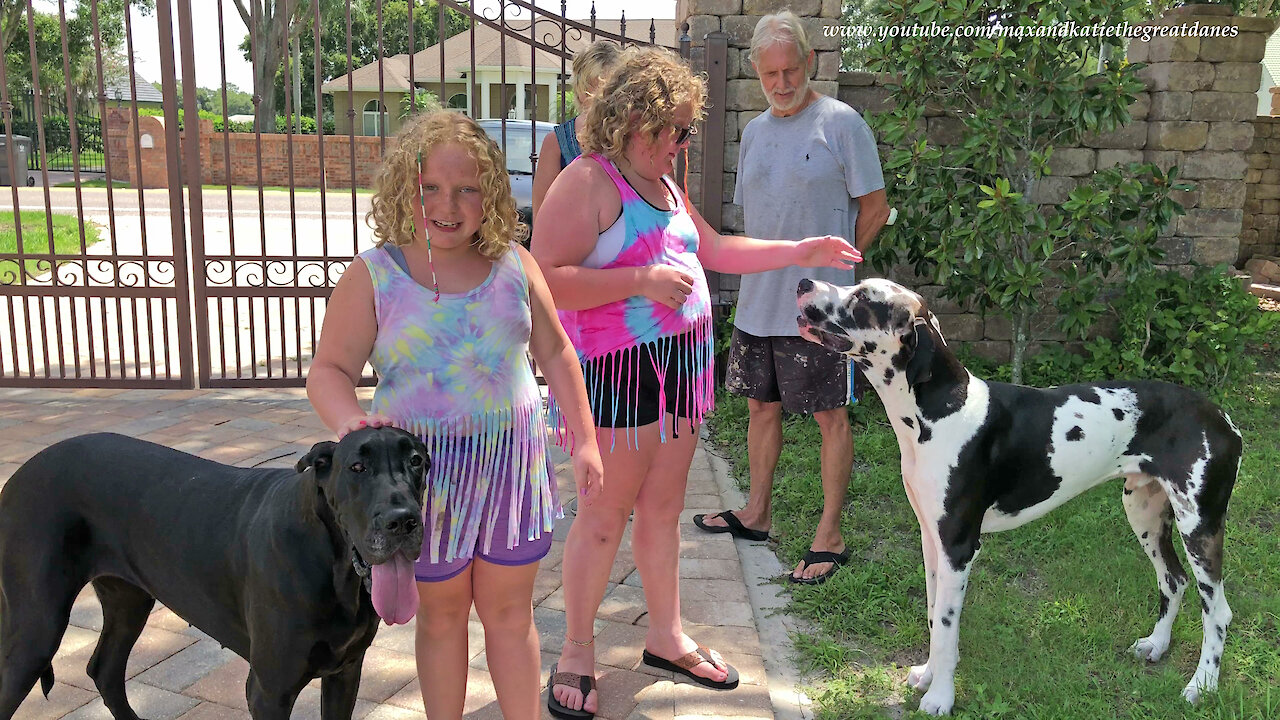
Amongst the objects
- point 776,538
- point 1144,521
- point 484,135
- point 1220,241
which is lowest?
point 776,538

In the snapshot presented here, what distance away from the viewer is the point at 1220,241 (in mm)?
6770

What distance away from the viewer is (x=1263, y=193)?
12.0m

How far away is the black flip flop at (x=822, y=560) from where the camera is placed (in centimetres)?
392

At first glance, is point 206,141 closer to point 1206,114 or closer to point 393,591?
point 1206,114

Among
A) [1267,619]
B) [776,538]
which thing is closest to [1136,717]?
[1267,619]

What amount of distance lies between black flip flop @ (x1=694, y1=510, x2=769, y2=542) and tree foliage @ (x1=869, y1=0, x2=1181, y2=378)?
245cm

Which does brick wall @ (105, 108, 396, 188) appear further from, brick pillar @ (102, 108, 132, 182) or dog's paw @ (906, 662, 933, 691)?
dog's paw @ (906, 662, 933, 691)

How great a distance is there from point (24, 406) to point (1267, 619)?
7.12 meters

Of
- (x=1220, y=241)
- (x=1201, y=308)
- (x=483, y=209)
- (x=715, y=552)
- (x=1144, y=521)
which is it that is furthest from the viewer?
(x=1220, y=241)

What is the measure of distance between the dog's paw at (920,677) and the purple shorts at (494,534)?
153cm

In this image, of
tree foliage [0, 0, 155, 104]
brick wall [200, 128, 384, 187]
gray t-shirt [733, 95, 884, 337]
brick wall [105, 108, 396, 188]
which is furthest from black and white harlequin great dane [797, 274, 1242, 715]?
tree foliage [0, 0, 155, 104]

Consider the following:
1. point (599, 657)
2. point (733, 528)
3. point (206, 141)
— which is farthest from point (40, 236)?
point (599, 657)

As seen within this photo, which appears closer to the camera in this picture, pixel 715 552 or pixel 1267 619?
pixel 1267 619

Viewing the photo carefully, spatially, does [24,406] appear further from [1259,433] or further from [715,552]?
[1259,433]
